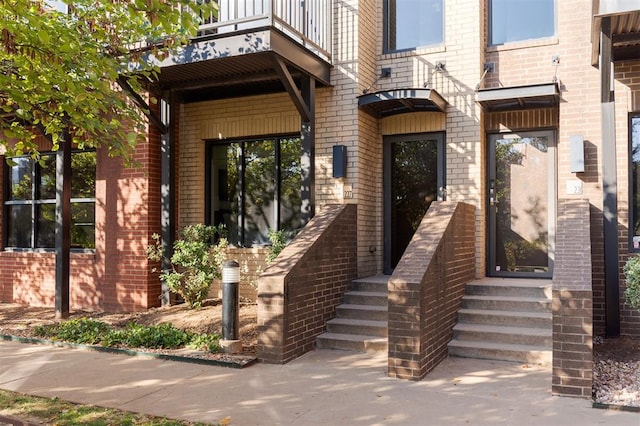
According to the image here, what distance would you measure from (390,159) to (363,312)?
2.85 meters

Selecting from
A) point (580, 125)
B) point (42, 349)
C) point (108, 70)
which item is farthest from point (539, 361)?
point (42, 349)

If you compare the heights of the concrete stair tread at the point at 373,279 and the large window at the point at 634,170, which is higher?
the large window at the point at 634,170

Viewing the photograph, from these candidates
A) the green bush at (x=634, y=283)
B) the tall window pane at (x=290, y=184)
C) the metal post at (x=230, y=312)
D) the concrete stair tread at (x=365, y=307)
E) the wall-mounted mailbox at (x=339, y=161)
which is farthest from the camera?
the tall window pane at (x=290, y=184)

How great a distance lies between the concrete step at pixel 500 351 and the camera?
6055mm

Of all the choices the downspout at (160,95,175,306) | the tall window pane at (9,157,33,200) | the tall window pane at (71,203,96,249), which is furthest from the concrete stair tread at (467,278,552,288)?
the tall window pane at (9,157,33,200)

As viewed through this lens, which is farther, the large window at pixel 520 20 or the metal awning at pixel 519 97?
the large window at pixel 520 20

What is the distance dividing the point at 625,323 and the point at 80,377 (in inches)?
264

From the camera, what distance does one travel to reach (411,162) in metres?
9.01

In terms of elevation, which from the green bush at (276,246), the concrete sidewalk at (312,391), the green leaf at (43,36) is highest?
the green leaf at (43,36)

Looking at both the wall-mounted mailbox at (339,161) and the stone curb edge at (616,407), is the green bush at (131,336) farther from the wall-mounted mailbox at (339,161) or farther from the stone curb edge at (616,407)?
the stone curb edge at (616,407)

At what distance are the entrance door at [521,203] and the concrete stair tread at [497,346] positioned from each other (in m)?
2.14

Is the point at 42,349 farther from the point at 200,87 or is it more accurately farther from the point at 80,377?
the point at 200,87

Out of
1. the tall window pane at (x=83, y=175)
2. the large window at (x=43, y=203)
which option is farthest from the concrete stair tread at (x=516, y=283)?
the tall window pane at (x=83, y=175)

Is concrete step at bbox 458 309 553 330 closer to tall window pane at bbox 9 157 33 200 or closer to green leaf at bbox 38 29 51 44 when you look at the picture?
green leaf at bbox 38 29 51 44
